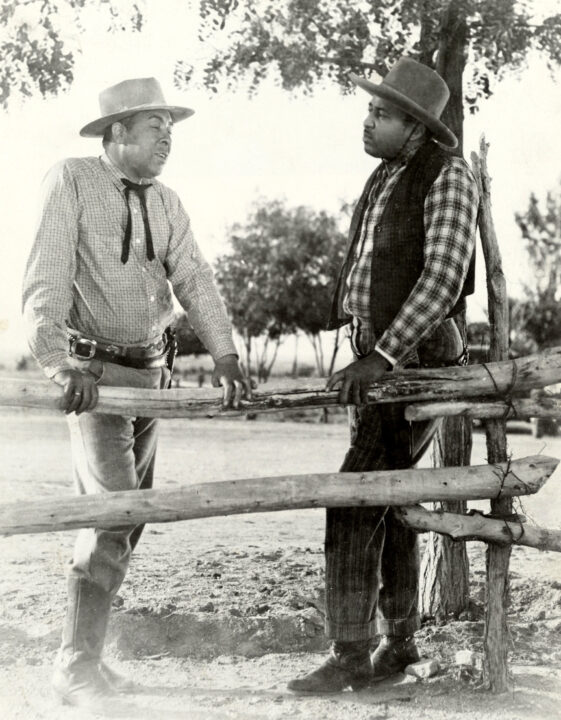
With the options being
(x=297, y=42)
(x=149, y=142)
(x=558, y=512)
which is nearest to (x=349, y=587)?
(x=149, y=142)

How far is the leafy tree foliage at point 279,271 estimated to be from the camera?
1031 inches

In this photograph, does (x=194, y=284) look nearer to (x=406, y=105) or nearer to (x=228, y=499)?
(x=228, y=499)

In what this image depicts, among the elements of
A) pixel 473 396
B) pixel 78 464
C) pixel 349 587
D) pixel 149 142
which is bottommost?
pixel 349 587

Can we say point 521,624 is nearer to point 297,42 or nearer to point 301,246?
point 297,42

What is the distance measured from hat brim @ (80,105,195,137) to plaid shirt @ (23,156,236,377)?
0.49 feet

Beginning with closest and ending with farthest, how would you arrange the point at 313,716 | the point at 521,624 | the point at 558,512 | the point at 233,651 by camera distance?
1. the point at 313,716
2. the point at 233,651
3. the point at 521,624
4. the point at 558,512

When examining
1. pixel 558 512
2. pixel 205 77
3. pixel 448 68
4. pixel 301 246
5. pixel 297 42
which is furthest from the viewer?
pixel 301 246

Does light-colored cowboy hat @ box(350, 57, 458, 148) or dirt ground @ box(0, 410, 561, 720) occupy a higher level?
light-colored cowboy hat @ box(350, 57, 458, 148)

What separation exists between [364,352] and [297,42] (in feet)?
8.54

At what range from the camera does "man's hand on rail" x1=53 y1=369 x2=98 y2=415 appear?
3.13 meters

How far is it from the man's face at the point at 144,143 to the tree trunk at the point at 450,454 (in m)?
1.68

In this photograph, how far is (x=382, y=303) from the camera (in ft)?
11.6

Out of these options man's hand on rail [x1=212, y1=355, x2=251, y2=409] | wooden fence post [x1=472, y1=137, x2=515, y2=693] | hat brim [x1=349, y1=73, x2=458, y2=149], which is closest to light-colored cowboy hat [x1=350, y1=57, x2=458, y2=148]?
hat brim [x1=349, y1=73, x2=458, y2=149]

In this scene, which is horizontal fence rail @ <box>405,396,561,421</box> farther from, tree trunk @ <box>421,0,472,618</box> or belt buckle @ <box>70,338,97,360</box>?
belt buckle @ <box>70,338,97,360</box>
